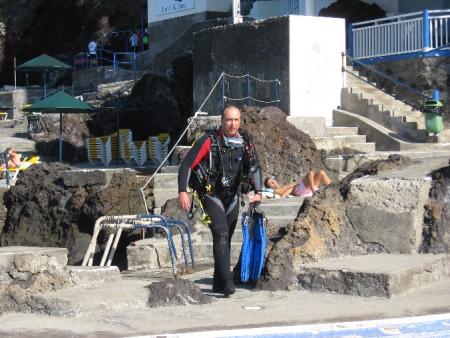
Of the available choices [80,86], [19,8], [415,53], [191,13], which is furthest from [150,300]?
[19,8]

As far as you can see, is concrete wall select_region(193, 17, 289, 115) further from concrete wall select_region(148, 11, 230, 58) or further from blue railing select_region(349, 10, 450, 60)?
concrete wall select_region(148, 11, 230, 58)

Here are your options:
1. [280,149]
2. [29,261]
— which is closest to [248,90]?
[280,149]

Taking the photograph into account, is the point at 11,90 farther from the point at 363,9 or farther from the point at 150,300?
the point at 150,300

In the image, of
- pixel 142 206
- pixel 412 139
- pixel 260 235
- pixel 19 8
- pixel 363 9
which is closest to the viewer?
pixel 260 235

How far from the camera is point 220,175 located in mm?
7238

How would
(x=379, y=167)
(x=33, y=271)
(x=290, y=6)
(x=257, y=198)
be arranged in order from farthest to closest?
1. (x=290, y=6)
2. (x=379, y=167)
3. (x=257, y=198)
4. (x=33, y=271)

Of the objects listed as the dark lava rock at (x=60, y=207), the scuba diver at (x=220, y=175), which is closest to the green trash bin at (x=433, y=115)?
the dark lava rock at (x=60, y=207)

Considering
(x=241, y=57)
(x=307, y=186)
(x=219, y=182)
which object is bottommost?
(x=307, y=186)

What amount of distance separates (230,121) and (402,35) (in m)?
12.0

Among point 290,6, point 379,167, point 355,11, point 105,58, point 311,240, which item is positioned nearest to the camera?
point 311,240

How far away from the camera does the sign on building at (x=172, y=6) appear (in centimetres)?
2775

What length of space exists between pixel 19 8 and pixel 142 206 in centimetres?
2429

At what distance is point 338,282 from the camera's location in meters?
7.17

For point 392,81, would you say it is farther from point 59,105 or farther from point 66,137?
point 66,137
